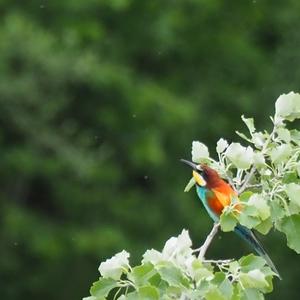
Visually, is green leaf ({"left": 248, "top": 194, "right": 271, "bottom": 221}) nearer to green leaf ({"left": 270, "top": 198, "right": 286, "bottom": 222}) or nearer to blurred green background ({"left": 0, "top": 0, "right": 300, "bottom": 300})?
green leaf ({"left": 270, "top": 198, "right": 286, "bottom": 222})

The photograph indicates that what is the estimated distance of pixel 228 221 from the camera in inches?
128

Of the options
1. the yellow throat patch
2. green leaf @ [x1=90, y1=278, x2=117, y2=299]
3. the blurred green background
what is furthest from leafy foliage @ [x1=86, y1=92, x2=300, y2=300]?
the blurred green background

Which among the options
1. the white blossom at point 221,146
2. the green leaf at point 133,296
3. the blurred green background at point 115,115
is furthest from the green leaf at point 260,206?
the blurred green background at point 115,115

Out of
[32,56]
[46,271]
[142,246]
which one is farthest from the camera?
[46,271]

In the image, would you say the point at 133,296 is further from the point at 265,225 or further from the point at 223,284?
the point at 265,225

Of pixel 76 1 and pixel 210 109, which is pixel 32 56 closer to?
pixel 76 1

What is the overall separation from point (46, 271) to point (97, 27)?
2.76 meters

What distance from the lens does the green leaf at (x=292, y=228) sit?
10.7 ft

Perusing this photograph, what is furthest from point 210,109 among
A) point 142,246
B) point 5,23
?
point 5,23

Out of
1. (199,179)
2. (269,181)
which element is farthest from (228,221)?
(199,179)

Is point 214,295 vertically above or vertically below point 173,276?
below

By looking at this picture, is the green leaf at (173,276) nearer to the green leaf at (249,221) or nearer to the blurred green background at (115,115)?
the green leaf at (249,221)

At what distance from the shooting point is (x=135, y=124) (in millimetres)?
14453

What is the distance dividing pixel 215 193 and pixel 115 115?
11.2m
